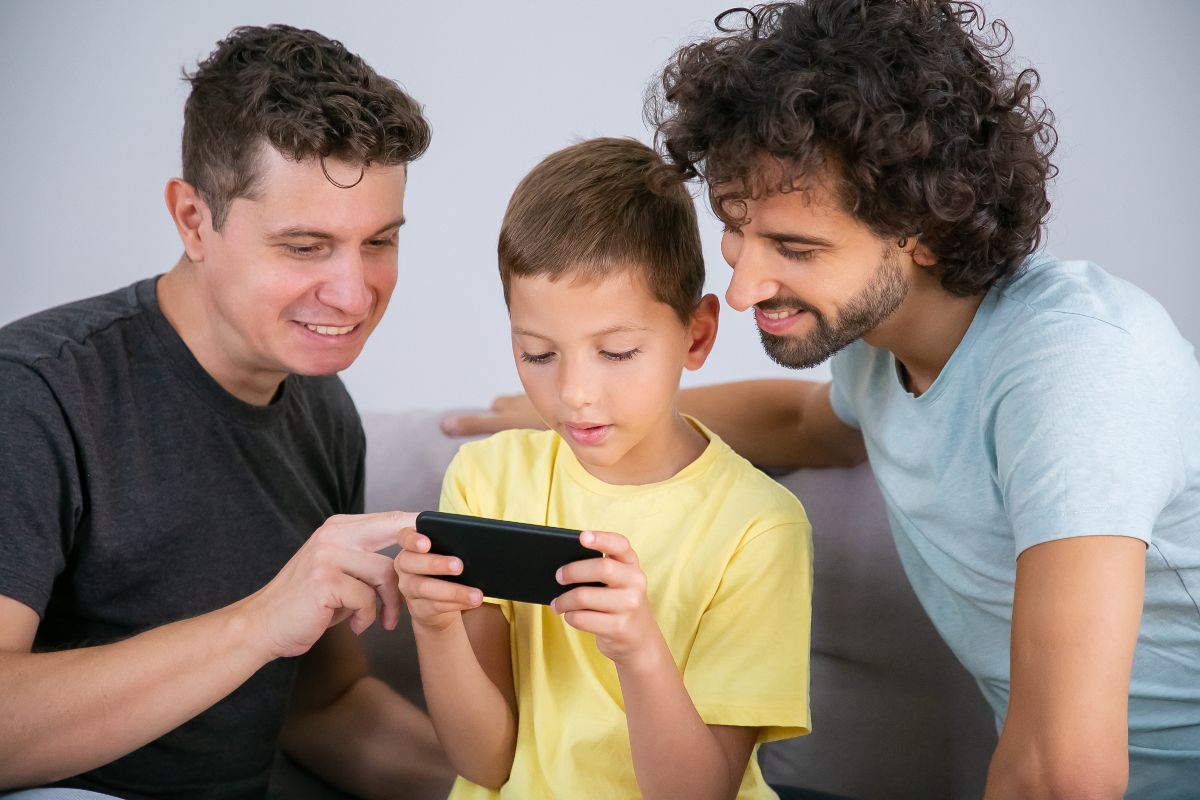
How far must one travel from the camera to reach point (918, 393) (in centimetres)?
173

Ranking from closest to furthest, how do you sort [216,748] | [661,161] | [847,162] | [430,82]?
[847,162]
[661,161]
[216,748]
[430,82]

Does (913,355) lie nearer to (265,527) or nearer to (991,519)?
(991,519)

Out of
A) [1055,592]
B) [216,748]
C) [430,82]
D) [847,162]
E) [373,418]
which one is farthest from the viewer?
[430,82]

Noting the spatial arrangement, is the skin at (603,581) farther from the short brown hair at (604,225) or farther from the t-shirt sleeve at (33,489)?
the t-shirt sleeve at (33,489)

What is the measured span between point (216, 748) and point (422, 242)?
157cm

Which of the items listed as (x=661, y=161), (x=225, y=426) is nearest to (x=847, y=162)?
(x=661, y=161)

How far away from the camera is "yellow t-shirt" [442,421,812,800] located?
1469 millimetres

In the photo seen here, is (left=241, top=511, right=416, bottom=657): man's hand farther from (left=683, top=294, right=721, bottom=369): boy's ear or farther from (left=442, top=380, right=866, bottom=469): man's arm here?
(left=442, top=380, right=866, bottom=469): man's arm

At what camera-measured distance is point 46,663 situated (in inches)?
58.5

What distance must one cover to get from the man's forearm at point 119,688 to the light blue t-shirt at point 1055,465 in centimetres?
96

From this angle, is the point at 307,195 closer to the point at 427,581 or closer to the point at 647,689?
the point at 427,581

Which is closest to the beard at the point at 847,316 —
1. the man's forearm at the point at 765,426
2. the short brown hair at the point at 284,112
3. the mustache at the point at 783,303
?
the mustache at the point at 783,303

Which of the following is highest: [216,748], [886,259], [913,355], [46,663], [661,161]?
[661,161]

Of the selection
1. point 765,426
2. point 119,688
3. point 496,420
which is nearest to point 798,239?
point 765,426
